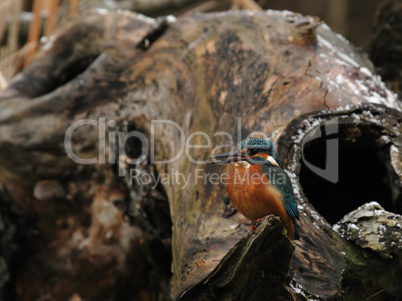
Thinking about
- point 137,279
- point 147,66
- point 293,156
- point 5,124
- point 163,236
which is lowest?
point 137,279

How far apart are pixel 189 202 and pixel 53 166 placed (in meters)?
1.16

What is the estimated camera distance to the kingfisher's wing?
160 centimetres

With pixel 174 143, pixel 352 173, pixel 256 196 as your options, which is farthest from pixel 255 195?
pixel 174 143

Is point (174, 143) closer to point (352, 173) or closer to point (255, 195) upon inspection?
point (352, 173)

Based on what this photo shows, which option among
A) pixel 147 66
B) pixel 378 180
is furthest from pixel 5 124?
pixel 378 180

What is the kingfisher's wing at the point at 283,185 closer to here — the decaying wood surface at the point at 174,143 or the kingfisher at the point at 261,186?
the kingfisher at the point at 261,186

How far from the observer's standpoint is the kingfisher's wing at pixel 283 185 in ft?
5.26

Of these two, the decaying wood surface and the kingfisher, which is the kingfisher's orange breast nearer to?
the kingfisher

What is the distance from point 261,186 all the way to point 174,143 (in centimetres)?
100

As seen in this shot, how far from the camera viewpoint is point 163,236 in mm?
2705

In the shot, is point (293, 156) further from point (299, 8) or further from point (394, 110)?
point (299, 8)

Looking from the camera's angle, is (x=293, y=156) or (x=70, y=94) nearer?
(x=293, y=156)

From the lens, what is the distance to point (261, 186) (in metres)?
1.60

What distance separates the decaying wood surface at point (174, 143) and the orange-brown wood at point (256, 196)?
0.36 ft
